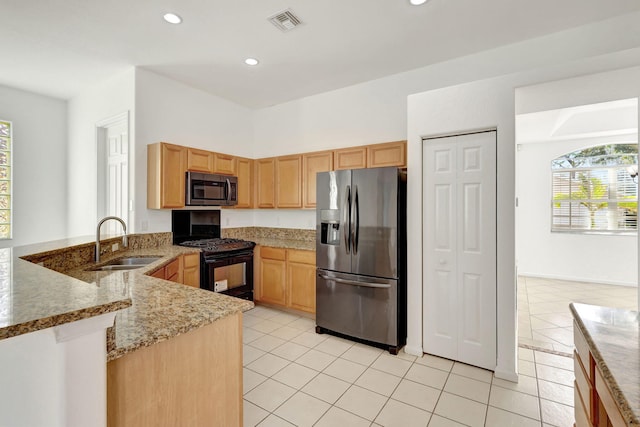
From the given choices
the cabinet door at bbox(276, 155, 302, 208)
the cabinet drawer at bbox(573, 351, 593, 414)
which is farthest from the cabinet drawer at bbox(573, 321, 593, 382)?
the cabinet door at bbox(276, 155, 302, 208)

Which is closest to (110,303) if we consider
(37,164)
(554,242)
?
(37,164)

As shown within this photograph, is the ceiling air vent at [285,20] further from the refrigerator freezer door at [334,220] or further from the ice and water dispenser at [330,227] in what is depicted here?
the ice and water dispenser at [330,227]

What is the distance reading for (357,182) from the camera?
3092mm

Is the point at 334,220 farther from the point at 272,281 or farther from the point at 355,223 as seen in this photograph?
the point at 272,281

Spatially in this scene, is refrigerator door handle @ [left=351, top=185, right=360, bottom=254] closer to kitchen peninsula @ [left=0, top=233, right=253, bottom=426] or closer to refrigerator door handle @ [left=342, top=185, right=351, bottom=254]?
refrigerator door handle @ [left=342, top=185, right=351, bottom=254]

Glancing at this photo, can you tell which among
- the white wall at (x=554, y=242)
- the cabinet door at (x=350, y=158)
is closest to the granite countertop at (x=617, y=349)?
the cabinet door at (x=350, y=158)

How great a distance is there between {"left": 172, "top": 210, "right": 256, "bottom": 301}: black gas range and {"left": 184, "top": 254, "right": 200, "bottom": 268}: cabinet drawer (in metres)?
0.05

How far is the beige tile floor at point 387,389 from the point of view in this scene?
200 cm

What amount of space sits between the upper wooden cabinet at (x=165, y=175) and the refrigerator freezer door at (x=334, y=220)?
1.73 metres

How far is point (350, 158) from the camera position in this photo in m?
3.79

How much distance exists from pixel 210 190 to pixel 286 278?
1546mm

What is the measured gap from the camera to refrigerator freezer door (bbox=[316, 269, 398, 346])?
9.53 ft

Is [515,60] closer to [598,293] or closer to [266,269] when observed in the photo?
[266,269]

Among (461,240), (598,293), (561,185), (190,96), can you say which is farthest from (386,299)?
(561,185)
